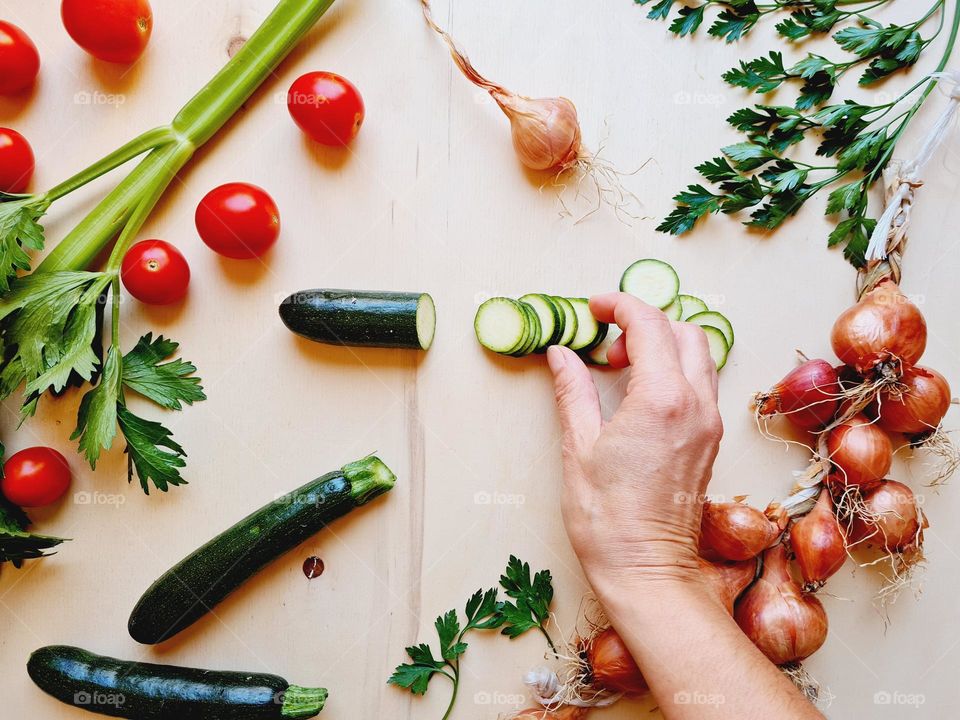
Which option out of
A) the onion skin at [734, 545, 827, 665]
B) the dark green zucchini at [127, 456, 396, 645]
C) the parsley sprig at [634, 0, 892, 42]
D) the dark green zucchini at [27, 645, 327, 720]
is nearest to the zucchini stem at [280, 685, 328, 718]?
the dark green zucchini at [27, 645, 327, 720]

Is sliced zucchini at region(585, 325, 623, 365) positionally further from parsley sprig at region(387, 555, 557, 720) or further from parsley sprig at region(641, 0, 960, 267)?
parsley sprig at region(387, 555, 557, 720)

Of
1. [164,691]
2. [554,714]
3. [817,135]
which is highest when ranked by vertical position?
[817,135]

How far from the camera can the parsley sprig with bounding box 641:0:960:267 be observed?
2.34 metres

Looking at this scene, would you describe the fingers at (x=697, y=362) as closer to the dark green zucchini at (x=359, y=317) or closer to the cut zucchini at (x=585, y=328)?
the cut zucchini at (x=585, y=328)

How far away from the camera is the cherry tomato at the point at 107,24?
2230mm

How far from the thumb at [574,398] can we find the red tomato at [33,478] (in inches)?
68.3

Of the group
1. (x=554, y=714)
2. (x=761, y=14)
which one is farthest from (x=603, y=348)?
(x=761, y=14)

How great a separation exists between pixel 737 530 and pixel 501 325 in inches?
39.8

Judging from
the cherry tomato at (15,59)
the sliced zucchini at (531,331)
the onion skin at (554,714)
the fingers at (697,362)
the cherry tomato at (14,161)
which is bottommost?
the onion skin at (554,714)

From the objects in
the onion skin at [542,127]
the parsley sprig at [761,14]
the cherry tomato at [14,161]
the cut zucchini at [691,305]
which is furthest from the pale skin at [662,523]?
the cherry tomato at [14,161]

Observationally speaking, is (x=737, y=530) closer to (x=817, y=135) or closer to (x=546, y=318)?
(x=546, y=318)

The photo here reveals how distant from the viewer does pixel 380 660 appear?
7.55 ft

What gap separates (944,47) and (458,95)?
5.84 ft

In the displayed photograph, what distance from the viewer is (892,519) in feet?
7.07
